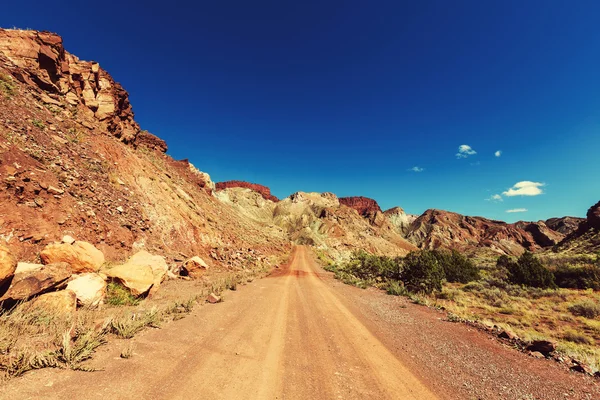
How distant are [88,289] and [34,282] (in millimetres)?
1654

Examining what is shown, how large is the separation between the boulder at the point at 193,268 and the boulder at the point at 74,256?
6283mm

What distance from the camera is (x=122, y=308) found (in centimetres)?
875

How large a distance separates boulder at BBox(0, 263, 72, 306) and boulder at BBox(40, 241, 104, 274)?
2006 mm

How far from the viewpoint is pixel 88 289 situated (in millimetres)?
8398

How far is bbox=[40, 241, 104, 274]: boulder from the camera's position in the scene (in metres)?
9.15

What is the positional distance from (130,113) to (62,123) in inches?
554

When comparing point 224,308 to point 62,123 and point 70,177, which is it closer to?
point 70,177

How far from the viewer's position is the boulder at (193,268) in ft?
53.9

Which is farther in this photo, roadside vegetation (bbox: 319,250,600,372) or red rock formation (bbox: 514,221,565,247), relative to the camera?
red rock formation (bbox: 514,221,565,247)

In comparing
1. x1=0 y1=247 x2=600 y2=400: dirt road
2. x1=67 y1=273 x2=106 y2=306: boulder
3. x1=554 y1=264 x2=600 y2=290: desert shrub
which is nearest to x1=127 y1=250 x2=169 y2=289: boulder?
x1=67 y1=273 x2=106 y2=306: boulder

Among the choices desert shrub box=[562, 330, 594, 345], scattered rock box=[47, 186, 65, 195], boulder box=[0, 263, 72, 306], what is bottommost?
desert shrub box=[562, 330, 594, 345]

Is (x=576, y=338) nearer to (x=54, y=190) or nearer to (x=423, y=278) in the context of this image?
(x=423, y=278)

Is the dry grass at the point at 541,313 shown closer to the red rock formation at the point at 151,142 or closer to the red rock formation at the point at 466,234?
the red rock formation at the point at 151,142

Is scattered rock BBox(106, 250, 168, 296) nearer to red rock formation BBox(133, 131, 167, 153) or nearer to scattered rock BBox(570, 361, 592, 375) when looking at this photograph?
scattered rock BBox(570, 361, 592, 375)
